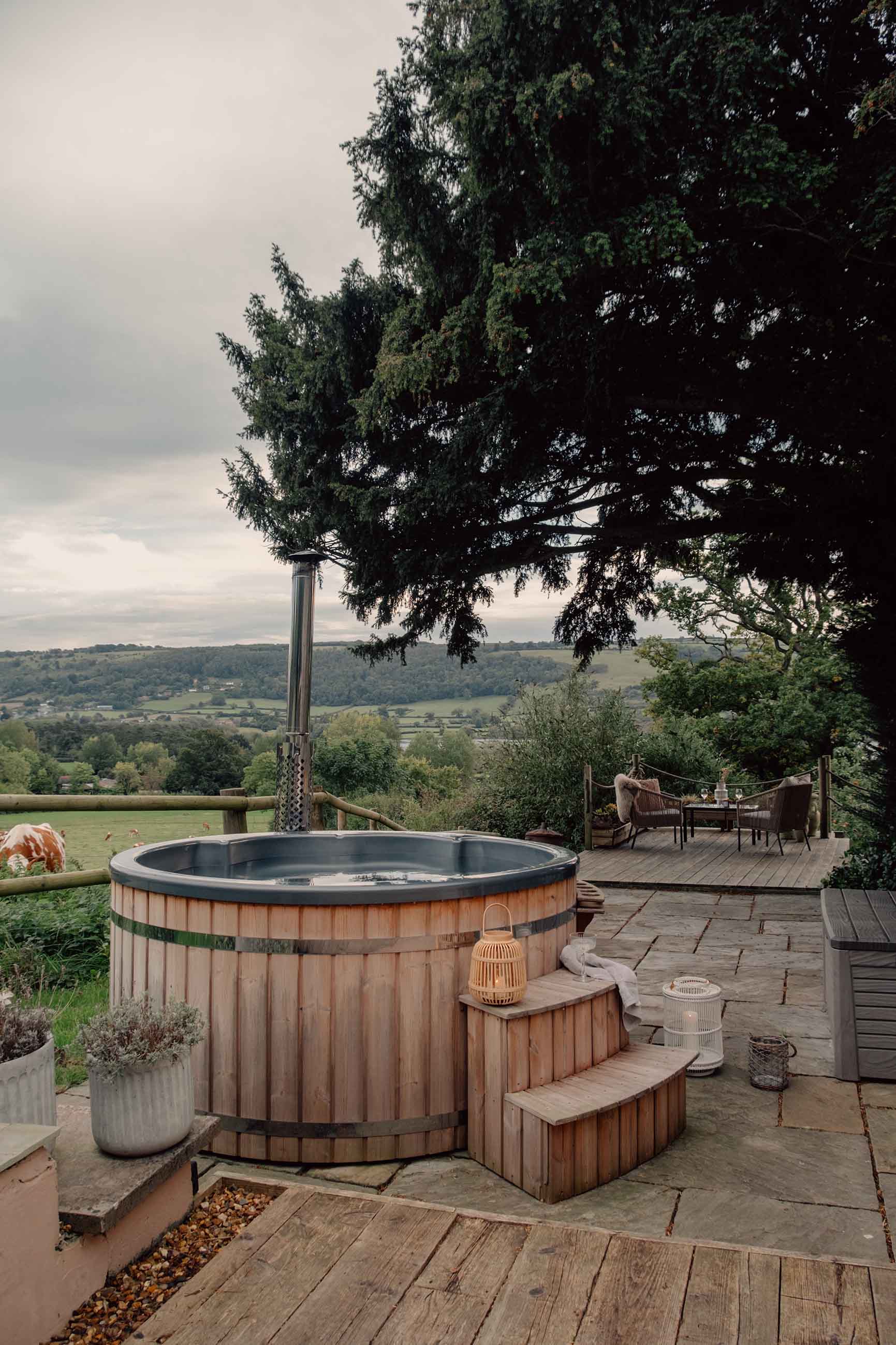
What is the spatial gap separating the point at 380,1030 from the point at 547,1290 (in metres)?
1.06

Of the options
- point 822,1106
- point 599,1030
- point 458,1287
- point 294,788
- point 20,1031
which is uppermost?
point 294,788

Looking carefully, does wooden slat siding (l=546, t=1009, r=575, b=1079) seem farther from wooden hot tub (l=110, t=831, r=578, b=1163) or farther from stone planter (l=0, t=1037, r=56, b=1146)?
stone planter (l=0, t=1037, r=56, b=1146)

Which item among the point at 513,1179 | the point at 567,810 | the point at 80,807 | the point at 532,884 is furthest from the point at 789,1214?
the point at 567,810

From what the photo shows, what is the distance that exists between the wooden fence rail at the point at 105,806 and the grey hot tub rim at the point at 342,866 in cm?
75

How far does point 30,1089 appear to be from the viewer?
81.3 inches

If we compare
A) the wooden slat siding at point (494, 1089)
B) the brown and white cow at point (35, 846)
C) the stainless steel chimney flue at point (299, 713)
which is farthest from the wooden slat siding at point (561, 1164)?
the brown and white cow at point (35, 846)

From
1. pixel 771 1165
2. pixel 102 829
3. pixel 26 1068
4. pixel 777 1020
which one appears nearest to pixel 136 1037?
pixel 26 1068

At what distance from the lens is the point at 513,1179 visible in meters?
2.69

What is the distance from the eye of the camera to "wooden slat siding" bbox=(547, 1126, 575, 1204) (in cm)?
257

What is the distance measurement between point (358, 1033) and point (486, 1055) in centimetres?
42

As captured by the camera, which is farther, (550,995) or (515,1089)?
(550,995)

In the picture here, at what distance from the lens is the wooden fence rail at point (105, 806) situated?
4266 mm

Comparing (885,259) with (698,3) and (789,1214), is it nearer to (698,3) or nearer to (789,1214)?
(698,3)

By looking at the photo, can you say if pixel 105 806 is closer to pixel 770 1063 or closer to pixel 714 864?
pixel 770 1063
